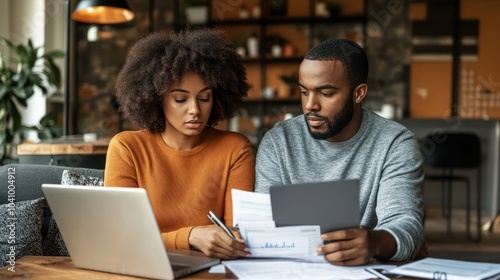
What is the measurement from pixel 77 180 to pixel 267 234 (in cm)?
106

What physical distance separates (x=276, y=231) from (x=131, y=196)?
1.14 ft

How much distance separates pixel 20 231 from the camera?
6.77ft

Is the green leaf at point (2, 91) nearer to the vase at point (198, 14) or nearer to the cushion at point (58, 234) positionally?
the cushion at point (58, 234)

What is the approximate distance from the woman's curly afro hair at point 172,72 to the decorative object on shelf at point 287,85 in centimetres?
552

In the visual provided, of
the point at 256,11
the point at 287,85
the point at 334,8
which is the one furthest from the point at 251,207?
the point at 256,11

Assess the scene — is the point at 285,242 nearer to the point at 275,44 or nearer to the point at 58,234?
the point at 58,234

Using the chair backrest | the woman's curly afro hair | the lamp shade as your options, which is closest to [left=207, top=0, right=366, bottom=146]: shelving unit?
the chair backrest

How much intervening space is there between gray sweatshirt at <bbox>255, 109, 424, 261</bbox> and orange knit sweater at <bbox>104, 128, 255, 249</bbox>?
9 cm

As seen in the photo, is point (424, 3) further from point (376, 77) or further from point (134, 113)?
point (134, 113)

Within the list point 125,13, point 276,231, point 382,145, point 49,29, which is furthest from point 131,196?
point 49,29

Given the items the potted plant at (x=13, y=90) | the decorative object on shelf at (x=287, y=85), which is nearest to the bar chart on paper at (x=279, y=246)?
the potted plant at (x=13, y=90)

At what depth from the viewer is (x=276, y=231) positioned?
137 cm

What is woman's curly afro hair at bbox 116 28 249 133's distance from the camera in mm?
1824

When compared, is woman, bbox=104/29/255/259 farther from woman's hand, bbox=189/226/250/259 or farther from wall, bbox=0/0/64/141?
wall, bbox=0/0/64/141
